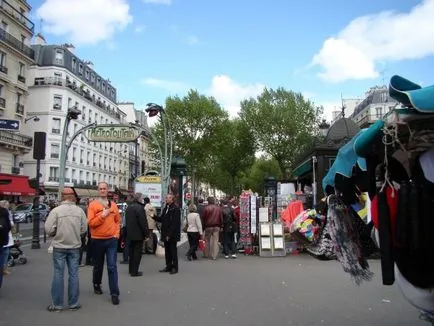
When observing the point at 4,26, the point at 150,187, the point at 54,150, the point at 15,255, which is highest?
the point at 4,26

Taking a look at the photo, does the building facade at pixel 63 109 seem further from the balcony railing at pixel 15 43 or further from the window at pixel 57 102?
the balcony railing at pixel 15 43

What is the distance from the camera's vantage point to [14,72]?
1724 inches

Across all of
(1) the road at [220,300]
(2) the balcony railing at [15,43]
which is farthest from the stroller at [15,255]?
(2) the balcony railing at [15,43]

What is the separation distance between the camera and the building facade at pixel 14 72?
136 feet

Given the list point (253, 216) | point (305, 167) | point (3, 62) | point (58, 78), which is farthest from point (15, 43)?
point (253, 216)

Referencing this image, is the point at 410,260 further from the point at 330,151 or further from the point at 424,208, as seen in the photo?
the point at 330,151

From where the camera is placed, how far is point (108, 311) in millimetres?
6781

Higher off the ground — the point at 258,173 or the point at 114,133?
the point at 258,173

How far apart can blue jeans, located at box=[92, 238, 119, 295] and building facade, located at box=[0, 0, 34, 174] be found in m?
35.8

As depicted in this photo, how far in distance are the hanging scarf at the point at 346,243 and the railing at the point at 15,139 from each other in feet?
132

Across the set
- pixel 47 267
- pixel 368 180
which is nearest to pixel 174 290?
pixel 47 267

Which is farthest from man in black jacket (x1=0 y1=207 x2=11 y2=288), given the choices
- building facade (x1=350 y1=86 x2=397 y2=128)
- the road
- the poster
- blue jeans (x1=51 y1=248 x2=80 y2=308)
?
building facade (x1=350 y1=86 x2=397 y2=128)

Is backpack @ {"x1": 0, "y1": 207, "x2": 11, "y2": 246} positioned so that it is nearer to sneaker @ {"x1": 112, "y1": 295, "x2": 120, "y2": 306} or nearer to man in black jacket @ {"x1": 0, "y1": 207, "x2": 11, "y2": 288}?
man in black jacket @ {"x1": 0, "y1": 207, "x2": 11, "y2": 288}

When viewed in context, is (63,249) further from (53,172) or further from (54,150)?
(54,150)
